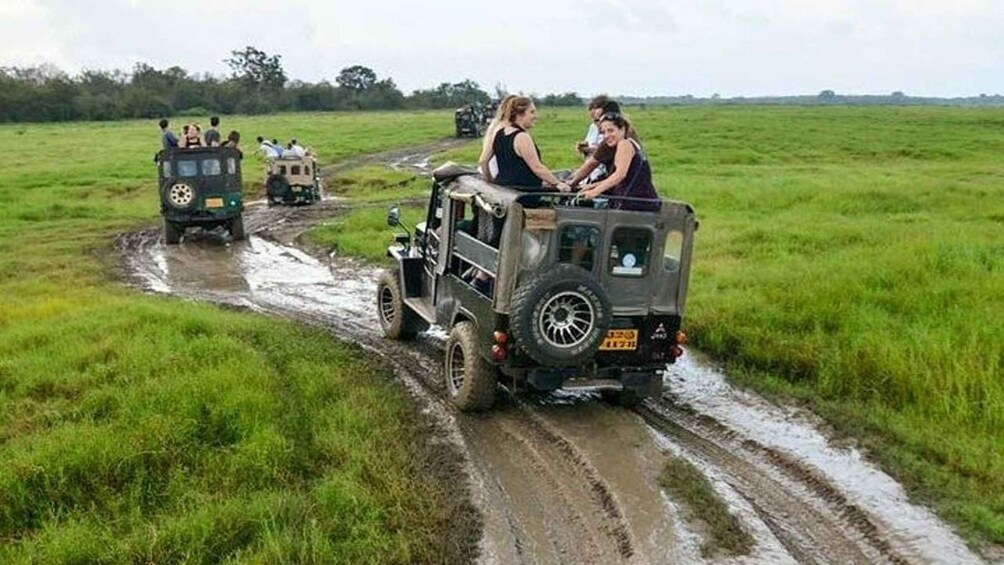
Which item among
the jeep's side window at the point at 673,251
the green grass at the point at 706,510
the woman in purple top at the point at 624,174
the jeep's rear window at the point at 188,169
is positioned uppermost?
the woman in purple top at the point at 624,174

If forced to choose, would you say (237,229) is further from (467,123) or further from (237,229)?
Answer: (467,123)

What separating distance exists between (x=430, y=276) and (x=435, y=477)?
3305mm

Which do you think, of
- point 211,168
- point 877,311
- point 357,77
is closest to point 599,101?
point 877,311

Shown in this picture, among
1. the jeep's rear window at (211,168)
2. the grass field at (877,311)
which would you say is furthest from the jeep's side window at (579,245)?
the jeep's rear window at (211,168)

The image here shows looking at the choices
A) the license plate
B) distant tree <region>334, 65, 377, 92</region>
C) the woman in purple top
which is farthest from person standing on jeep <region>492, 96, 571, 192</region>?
distant tree <region>334, 65, 377, 92</region>

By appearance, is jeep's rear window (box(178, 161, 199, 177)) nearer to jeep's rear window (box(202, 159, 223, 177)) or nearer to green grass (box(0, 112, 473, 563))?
jeep's rear window (box(202, 159, 223, 177))

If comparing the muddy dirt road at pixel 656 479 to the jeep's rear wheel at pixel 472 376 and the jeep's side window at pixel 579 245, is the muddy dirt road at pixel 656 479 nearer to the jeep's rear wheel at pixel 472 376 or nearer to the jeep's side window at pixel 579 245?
the jeep's rear wheel at pixel 472 376

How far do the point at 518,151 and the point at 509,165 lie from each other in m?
0.16

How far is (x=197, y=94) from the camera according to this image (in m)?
86.4

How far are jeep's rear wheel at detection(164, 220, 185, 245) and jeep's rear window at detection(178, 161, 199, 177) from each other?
92cm

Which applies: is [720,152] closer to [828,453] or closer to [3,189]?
[3,189]

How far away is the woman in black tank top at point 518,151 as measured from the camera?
799 centimetres

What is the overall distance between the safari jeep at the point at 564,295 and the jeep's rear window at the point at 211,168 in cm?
1054

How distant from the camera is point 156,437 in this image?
682 centimetres
